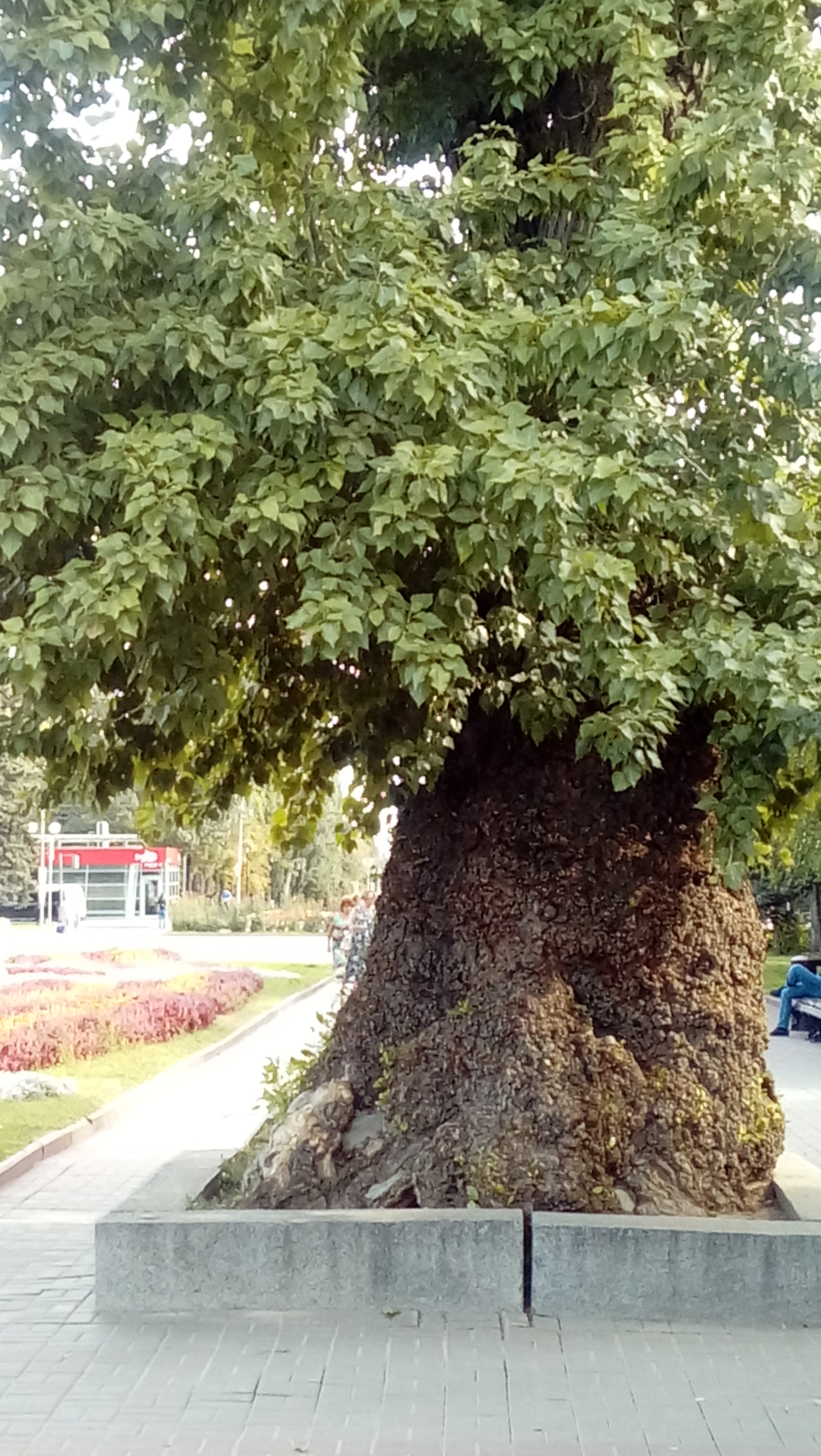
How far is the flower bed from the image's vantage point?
1509 centimetres

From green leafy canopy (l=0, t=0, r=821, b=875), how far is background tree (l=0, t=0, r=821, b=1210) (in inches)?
0.8

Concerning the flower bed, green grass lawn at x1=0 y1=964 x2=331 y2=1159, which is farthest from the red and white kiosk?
green grass lawn at x1=0 y1=964 x2=331 y2=1159

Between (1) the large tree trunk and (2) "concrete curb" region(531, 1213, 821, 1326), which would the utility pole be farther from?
(2) "concrete curb" region(531, 1213, 821, 1326)

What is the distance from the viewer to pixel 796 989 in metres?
21.1

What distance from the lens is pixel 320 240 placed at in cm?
670

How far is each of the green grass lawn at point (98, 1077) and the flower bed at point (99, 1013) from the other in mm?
153

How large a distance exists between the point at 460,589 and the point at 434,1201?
2.74 m

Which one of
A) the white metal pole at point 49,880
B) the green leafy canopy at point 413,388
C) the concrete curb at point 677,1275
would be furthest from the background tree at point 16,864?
the concrete curb at point 677,1275

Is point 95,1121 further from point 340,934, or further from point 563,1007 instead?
point 340,934

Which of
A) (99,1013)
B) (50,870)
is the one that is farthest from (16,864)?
(99,1013)

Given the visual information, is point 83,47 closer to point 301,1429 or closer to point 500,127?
point 500,127

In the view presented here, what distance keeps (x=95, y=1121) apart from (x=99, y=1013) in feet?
20.8

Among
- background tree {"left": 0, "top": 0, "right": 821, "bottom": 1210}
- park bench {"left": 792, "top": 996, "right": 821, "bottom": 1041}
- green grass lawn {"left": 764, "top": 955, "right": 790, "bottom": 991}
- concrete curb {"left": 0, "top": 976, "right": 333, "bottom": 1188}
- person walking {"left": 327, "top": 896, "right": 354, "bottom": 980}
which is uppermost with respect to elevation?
background tree {"left": 0, "top": 0, "right": 821, "bottom": 1210}

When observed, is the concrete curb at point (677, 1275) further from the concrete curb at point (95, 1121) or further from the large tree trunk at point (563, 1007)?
the concrete curb at point (95, 1121)
